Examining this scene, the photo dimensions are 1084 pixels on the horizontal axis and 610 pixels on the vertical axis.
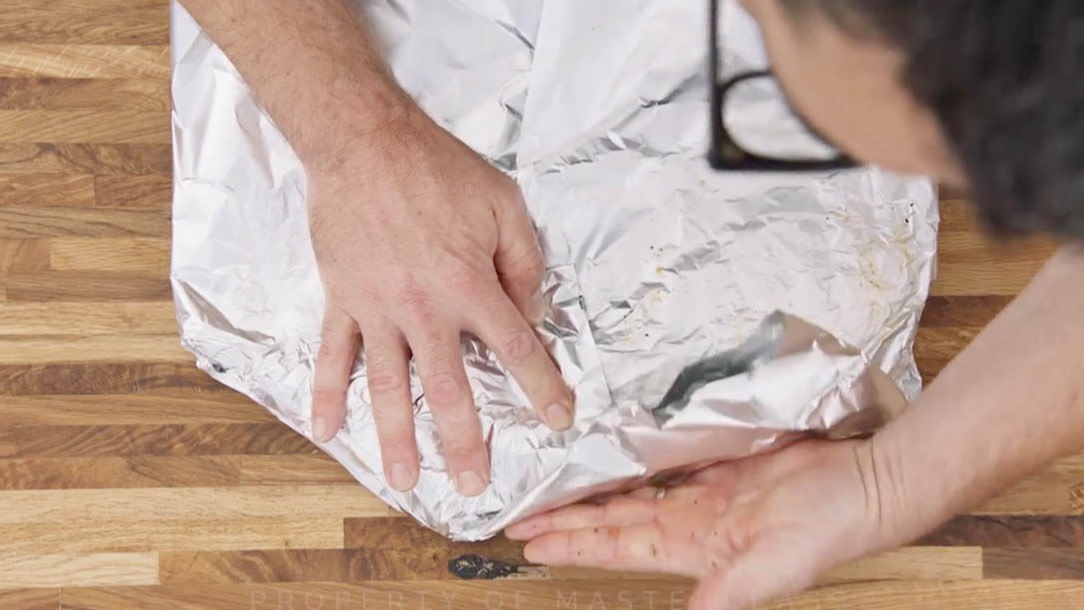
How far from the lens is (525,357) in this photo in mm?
600

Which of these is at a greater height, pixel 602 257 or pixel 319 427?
pixel 602 257

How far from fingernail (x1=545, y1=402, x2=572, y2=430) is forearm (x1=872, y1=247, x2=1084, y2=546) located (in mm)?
210

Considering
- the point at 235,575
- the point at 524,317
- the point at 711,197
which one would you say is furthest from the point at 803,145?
the point at 235,575

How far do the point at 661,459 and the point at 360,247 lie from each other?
25cm

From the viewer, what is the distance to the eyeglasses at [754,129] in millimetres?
646

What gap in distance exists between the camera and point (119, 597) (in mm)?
660

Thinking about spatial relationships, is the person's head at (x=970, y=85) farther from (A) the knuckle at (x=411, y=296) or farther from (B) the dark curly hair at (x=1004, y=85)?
(A) the knuckle at (x=411, y=296)

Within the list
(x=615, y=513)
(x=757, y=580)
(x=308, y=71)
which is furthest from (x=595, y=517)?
(x=308, y=71)

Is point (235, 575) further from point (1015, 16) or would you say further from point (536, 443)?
point (1015, 16)

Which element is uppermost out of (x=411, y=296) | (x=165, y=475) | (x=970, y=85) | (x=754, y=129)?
(x=970, y=85)

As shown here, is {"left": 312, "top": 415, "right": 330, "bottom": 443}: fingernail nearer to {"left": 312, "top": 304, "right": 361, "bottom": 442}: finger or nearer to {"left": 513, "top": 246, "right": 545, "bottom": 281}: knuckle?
{"left": 312, "top": 304, "right": 361, "bottom": 442}: finger

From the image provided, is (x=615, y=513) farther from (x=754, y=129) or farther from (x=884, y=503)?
(x=754, y=129)

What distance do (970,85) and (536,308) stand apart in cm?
38

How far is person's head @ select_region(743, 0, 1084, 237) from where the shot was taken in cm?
27
